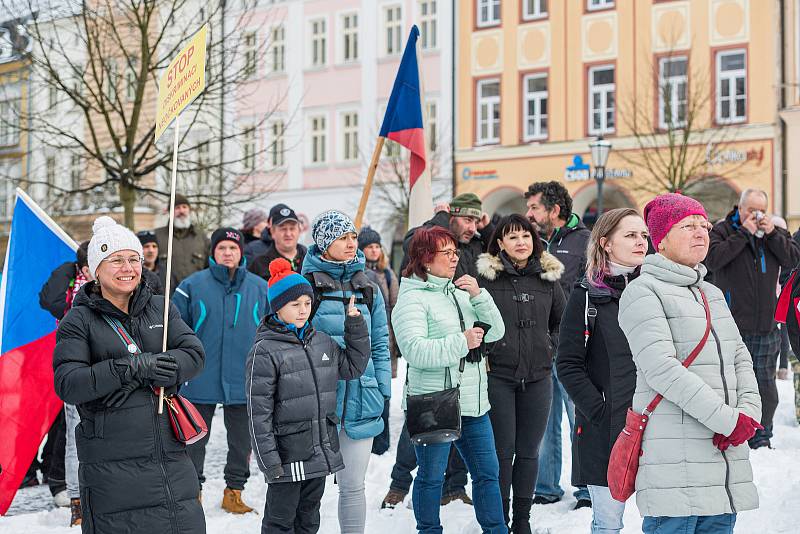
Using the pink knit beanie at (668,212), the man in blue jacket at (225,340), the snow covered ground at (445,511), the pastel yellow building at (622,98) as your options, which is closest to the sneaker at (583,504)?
the snow covered ground at (445,511)

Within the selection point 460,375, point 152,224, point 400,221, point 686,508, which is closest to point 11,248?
point 460,375

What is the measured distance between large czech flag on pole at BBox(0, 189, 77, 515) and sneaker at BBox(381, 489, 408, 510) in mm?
2343

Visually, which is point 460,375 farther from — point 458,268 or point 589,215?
point 589,215

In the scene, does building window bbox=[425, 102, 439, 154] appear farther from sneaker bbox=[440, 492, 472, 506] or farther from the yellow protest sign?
the yellow protest sign

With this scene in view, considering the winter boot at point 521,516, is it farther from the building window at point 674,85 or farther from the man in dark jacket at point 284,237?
the building window at point 674,85

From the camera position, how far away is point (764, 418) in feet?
27.6

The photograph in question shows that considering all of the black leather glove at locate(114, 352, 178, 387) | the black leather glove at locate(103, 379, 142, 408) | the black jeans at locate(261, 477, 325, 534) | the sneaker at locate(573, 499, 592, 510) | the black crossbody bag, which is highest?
the black leather glove at locate(114, 352, 178, 387)

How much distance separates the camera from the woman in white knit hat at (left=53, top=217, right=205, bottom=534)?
170 inches

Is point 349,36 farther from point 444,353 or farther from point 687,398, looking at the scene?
point 687,398

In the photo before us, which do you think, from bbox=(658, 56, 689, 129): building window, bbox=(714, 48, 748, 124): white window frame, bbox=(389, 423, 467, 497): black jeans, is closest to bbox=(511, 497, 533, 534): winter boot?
bbox=(389, 423, 467, 497): black jeans

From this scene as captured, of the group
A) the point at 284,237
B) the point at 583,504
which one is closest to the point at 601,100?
the point at 284,237

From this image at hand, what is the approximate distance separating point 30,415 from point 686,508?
439 centimetres

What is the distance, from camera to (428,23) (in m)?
31.1

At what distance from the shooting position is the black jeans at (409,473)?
7.18 metres
